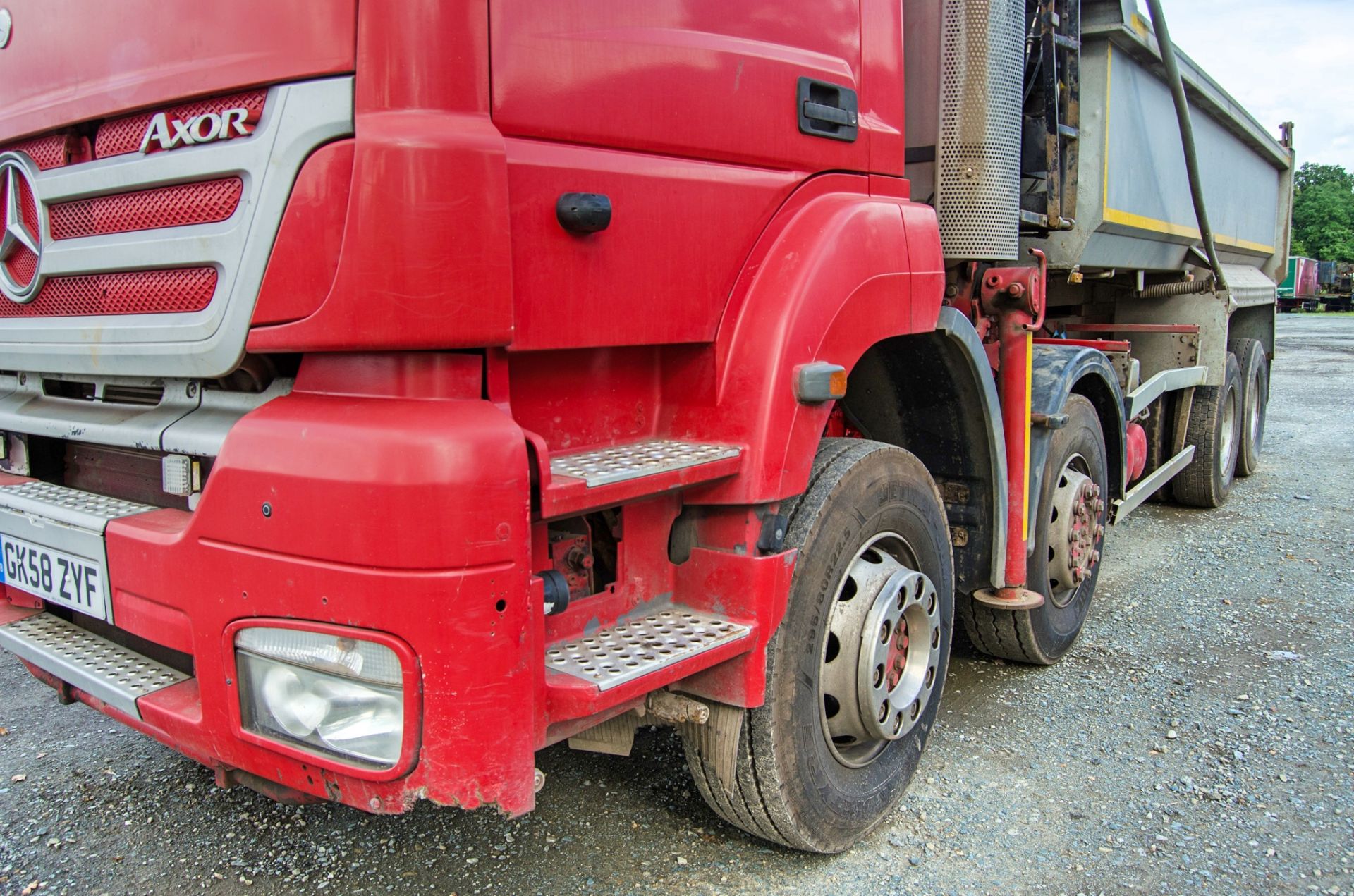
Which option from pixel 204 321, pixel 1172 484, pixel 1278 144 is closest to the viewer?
pixel 204 321

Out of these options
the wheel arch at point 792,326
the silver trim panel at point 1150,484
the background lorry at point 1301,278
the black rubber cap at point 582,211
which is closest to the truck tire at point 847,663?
the wheel arch at point 792,326

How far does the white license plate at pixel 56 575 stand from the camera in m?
2.15

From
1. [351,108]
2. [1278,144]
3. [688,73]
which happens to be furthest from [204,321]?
[1278,144]

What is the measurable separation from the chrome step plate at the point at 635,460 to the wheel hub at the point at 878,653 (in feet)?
2.02

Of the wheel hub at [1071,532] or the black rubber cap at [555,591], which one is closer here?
the black rubber cap at [555,591]

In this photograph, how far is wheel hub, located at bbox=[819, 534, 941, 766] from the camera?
101 inches

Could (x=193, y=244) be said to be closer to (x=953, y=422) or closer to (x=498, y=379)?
(x=498, y=379)

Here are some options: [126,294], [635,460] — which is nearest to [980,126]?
[635,460]

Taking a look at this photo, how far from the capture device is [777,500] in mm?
2279

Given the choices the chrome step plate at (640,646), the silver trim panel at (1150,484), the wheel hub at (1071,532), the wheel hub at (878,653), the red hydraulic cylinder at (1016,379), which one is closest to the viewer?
the chrome step plate at (640,646)

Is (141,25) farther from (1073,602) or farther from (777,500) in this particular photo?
(1073,602)

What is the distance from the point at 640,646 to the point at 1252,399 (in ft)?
23.5

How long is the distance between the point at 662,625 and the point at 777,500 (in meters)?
0.38

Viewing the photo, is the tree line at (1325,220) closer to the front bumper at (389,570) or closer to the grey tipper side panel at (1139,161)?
the grey tipper side panel at (1139,161)
